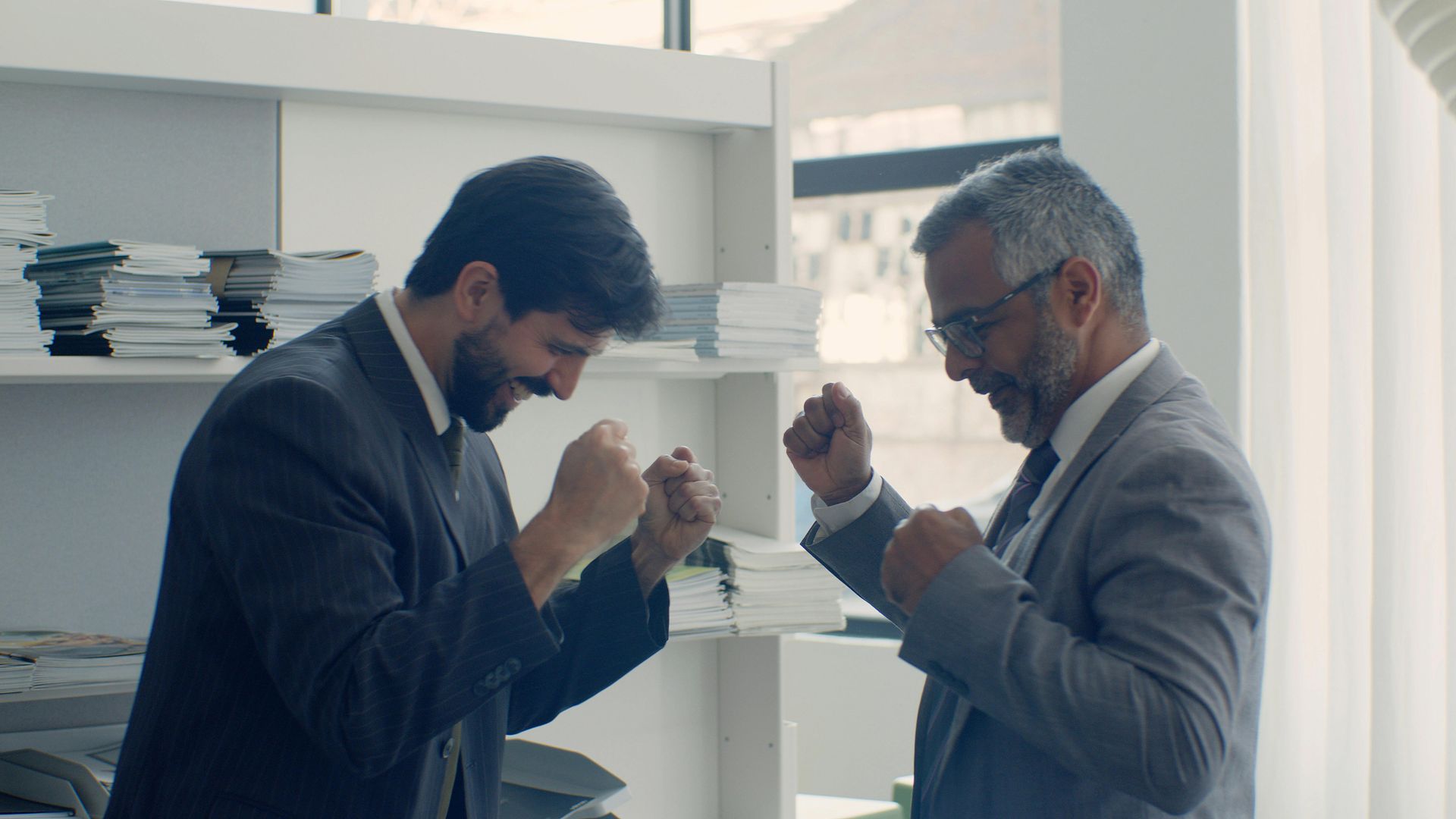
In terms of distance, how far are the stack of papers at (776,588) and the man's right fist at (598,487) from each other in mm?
900

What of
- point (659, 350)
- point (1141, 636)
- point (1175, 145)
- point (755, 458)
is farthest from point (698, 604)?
point (1175, 145)

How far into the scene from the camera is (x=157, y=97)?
76.6 inches

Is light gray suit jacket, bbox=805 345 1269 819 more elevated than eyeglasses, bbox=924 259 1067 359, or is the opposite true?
eyeglasses, bbox=924 259 1067 359

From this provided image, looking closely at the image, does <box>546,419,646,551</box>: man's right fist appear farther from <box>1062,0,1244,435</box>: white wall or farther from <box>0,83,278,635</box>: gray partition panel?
<box>1062,0,1244,435</box>: white wall

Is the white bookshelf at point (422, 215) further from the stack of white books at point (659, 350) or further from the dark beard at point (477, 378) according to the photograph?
the dark beard at point (477, 378)

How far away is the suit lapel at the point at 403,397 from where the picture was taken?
1.29m

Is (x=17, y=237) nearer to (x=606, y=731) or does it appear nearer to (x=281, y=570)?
(x=281, y=570)

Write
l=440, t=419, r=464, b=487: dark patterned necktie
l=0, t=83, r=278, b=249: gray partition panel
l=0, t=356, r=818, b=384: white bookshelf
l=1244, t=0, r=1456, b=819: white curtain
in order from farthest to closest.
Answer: l=1244, t=0, r=1456, b=819: white curtain
l=0, t=83, r=278, b=249: gray partition panel
l=0, t=356, r=818, b=384: white bookshelf
l=440, t=419, r=464, b=487: dark patterned necktie

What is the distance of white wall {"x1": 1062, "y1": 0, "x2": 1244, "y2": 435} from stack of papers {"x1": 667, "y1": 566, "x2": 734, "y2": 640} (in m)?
1.36

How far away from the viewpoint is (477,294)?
1328mm

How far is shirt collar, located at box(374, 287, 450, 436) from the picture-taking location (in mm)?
1319

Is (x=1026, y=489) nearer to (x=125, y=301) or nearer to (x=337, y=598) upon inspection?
(x=337, y=598)

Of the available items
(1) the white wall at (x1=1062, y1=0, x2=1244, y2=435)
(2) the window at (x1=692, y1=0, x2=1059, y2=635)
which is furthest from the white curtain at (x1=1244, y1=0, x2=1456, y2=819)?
(2) the window at (x1=692, y1=0, x2=1059, y2=635)

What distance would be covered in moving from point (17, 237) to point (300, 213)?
467mm
